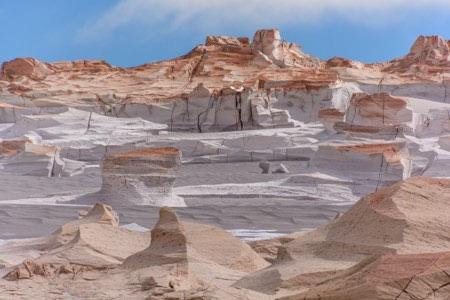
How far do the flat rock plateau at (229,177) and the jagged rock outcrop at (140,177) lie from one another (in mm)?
25

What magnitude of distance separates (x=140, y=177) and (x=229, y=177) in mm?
4333

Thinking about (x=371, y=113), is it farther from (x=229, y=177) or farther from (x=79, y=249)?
(x=79, y=249)

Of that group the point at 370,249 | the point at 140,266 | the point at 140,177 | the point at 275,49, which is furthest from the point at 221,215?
the point at 275,49

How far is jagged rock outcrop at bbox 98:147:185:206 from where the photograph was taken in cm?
1249

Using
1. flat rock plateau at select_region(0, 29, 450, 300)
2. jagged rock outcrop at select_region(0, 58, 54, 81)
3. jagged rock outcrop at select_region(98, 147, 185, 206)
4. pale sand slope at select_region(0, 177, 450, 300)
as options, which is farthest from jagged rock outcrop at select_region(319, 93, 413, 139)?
jagged rock outcrop at select_region(0, 58, 54, 81)

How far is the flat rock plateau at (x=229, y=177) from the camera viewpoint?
4875mm

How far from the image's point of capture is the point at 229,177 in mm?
16578

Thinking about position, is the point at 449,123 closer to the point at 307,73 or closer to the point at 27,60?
the point at 307,73

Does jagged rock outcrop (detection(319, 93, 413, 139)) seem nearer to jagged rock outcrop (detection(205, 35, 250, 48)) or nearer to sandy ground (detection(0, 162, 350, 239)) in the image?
sandy ground (detection(0, 162, 350, 239))

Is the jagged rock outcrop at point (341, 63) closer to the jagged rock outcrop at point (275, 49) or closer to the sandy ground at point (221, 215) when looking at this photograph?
the jagged rock outcrop at point (275, 49)

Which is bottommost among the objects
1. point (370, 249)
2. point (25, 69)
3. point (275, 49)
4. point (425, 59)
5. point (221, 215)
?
point (221, 215)

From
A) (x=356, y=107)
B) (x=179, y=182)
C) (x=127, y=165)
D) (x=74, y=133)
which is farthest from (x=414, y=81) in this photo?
(x=127, y=165)

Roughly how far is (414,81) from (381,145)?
15835 millimetres

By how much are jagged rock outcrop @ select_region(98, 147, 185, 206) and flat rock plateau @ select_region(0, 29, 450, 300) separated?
2 cm
